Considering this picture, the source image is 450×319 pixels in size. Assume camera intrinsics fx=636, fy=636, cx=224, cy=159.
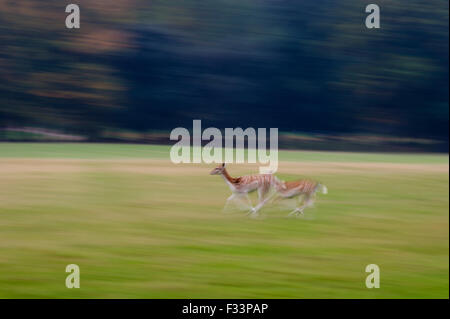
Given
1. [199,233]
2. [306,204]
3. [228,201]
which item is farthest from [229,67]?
[199,233]

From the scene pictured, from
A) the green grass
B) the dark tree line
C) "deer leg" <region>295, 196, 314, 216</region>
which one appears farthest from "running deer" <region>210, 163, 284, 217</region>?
the dark tree line

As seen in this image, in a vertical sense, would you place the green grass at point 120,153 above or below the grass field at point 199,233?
above

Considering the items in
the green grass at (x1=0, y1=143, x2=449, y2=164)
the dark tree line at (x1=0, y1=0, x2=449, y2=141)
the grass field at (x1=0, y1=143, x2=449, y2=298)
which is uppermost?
the dark tree line at (x1=0, y1=0, x2=449, y2=141)

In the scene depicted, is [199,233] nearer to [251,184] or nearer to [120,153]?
[251,184]

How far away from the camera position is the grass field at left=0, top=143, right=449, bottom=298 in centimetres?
409

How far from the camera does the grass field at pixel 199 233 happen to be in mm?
4086

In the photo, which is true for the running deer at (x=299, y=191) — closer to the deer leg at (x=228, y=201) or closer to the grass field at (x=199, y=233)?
the grass field at (x=199, y=233)

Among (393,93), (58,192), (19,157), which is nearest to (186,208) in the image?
(58,192)

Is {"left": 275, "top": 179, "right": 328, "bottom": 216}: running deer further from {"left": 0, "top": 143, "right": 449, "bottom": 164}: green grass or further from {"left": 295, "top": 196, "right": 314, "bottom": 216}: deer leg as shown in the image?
{"left": 0, "top": 143, "right": 449, "bottom": 164}: green grass

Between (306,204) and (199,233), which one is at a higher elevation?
(306,204)

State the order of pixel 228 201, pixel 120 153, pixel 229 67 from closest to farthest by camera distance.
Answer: pixel 228 201, pixel 120 153, pixel 229 67

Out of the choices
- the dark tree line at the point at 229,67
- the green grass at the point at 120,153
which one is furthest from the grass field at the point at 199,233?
the dark tree line at the point at 229,67

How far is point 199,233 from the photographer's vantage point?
543 cm
